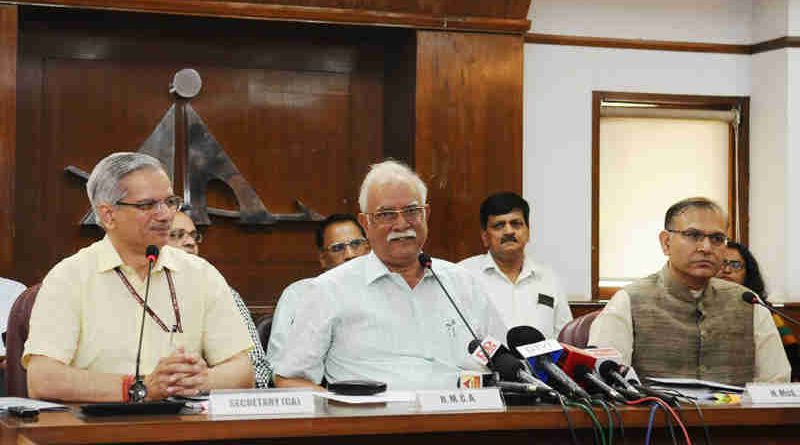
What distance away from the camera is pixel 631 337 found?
3.75 meters

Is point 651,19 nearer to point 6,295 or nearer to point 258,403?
point 6,295

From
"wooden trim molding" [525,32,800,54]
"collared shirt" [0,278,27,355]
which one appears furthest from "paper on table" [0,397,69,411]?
"wooden trim molding" [525,32,800,54]

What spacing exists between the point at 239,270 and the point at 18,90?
1.27 metres

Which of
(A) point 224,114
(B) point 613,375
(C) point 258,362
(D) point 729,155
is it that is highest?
(A) point 224,114

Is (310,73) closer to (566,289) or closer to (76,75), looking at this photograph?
(76,75)

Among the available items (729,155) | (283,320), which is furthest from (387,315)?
(729,155)

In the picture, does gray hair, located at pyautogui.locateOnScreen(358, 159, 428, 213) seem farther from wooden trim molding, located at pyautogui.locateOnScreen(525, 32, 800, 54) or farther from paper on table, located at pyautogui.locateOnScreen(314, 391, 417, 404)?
wooden trim molding, located at pyautogui.locateOnScreen(525, 32, 800, 54)

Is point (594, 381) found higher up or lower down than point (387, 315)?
lower down

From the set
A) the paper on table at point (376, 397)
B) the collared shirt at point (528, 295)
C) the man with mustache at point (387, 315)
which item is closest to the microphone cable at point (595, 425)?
the paper on table at point (376, 397)

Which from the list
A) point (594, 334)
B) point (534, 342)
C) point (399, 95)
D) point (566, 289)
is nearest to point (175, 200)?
point (534, 342)

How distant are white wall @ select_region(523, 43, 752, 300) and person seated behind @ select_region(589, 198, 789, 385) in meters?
2.00

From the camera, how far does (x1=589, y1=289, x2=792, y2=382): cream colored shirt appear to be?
12.1 ft

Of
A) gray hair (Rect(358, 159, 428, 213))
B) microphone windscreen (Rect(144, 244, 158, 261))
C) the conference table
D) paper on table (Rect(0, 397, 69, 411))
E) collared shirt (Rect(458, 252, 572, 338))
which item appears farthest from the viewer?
collared shirt (Rect(458, 252, 572, 338))

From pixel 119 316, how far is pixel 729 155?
13.1 feet
